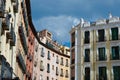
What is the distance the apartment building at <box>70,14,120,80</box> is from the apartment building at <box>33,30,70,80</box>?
14.1 meters

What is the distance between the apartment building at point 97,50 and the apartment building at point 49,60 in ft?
46.3

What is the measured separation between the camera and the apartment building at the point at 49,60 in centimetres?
8025

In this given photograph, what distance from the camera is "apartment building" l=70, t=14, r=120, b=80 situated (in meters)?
62.5

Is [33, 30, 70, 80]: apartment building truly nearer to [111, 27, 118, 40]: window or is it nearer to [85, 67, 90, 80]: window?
[85, 67, 90, 80]: window

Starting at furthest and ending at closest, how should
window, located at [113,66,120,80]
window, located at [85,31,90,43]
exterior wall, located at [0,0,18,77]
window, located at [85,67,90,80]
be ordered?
window, located at [85,31,90,43] → window, located at [85,67,90,80] → window, located at [113,66,120,80] → exterior wall, located at [0,0,18,77]

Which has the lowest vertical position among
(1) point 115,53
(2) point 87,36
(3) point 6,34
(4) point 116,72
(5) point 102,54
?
(4) point 116,72

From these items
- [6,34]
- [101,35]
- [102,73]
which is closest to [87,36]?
[101,35]

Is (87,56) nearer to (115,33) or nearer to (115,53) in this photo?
(115,53)

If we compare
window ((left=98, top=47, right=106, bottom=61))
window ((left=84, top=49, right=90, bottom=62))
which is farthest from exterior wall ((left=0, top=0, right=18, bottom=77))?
window ((left=84, top=49, right=90, bottom=62))

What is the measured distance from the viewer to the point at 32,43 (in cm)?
7294

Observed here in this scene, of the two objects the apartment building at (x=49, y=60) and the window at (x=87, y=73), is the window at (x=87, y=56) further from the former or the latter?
the apartment building at (x=49, y=60)

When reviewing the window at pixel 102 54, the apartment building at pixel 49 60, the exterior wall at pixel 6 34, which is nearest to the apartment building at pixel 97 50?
the window at pixel 102 54

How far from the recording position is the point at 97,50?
64.2m

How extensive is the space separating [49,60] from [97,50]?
24.2 meters
